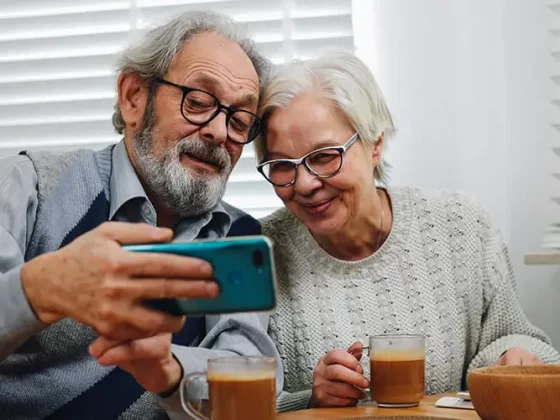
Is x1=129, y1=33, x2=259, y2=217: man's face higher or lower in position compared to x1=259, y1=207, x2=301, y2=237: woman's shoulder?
higher

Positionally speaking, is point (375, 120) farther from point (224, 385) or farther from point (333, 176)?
point (224, 385)

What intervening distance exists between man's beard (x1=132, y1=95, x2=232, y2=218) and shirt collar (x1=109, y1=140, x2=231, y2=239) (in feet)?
0.09

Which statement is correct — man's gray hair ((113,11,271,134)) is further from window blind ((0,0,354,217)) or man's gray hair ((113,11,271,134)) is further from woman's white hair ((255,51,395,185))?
window blind ((0,0,354,217))

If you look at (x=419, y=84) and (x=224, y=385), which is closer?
(x=224, y=385)

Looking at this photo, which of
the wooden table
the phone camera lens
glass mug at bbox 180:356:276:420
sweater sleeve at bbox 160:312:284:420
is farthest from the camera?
sweater sleeve at bbox 160:312:284:420


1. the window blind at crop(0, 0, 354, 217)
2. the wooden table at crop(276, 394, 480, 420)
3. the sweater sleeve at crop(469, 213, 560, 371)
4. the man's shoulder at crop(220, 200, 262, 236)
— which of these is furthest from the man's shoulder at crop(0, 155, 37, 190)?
the sweater sleeve at crop(469, 213, 560, 371)

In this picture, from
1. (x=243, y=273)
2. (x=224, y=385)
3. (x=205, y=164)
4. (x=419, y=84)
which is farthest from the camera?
(x=419, y=84)

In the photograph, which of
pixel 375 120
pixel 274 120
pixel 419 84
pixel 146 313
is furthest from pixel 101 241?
pixel 419 84

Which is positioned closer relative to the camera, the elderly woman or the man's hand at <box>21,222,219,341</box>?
the man's hand at <box>21,222,219,341</box>

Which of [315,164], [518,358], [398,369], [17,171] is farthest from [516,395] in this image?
[17,171]

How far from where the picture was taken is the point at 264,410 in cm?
106

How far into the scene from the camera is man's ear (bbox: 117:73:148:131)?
64.9 inches

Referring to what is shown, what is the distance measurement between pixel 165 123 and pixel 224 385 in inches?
27.7

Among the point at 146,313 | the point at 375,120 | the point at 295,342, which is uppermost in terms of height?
the point at 375,120
